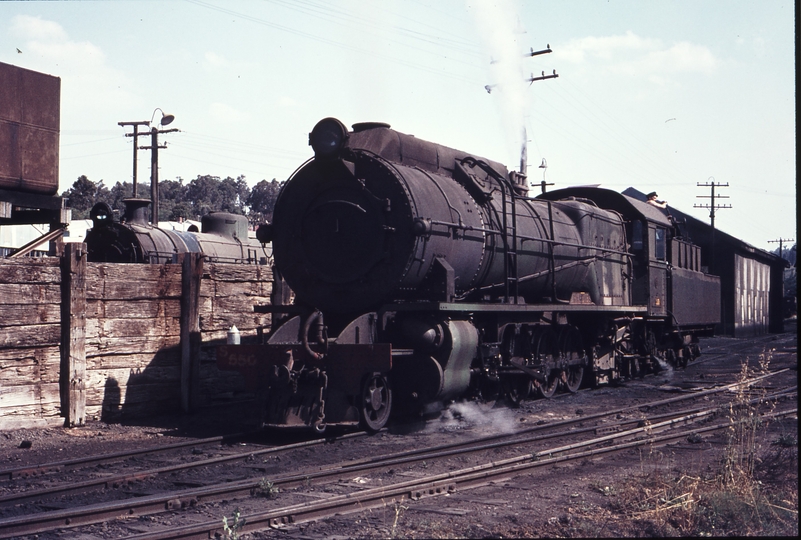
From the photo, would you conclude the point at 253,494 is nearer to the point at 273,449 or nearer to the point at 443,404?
the point at 273,449

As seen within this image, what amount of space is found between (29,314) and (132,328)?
1.55 meters

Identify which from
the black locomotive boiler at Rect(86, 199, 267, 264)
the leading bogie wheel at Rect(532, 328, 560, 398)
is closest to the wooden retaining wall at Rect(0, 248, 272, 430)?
the black locomotive boiler at Rect(86, 199, 267, 264)

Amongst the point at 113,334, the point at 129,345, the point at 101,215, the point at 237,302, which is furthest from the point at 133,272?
the point at 101,215

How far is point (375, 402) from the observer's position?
9500 millimetres

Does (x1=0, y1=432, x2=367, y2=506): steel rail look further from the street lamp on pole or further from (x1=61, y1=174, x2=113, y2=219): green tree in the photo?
(x1=61, y1=174, x2=113, y2=219): green tree

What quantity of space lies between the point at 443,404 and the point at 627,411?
114 inches

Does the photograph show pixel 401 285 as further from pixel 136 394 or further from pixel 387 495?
pixel 136 394

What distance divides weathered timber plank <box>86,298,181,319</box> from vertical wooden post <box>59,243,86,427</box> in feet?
0.93

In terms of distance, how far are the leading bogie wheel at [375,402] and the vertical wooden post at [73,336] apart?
3.81 metres

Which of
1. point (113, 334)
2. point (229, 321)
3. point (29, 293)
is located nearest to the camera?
point (29, 293)

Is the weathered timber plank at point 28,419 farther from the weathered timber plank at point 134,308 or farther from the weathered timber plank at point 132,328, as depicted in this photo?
the weathered timber plank at point 134,308

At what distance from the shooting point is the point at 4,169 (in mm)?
11305

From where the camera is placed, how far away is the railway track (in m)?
5.62

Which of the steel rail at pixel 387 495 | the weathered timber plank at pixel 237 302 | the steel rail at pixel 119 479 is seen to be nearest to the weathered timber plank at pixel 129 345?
the weathered timber plank at pixel 237 302
